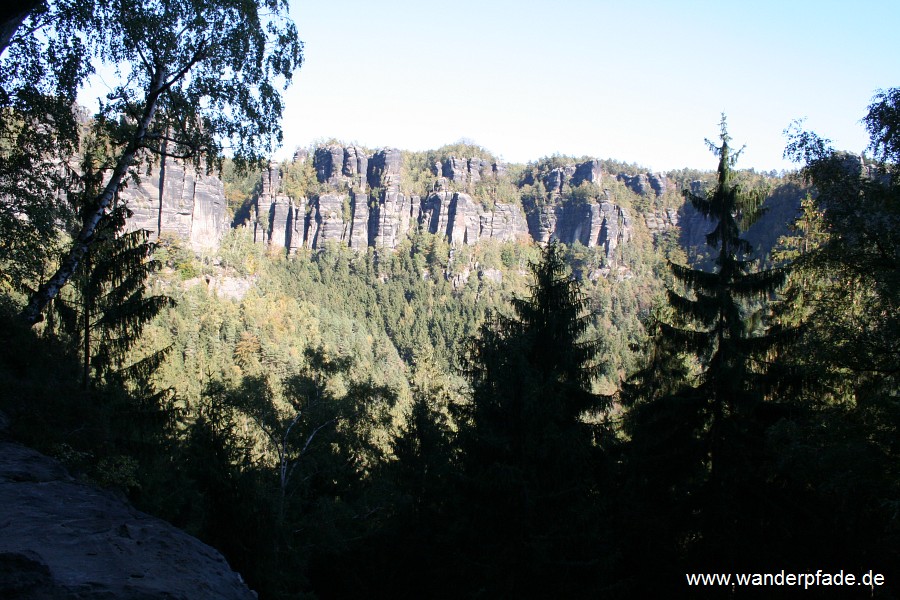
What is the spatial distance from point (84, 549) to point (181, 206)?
308 ft

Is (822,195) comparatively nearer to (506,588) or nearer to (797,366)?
(797,366)

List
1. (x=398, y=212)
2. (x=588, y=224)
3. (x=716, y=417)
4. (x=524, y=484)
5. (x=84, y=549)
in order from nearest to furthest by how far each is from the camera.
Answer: (x=84, y=549)
(x=524, y=484)
(x=716, y=417)
(x=398, y=212)
(x=588, y=224)

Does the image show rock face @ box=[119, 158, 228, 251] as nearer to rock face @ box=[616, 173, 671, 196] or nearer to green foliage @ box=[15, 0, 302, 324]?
green foliage @ box=[15, 0, 302, 324]

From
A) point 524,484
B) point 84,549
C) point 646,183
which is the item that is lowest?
point 524,484

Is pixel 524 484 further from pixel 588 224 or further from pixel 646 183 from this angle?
pixel 646 183

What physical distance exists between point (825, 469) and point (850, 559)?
3572mm

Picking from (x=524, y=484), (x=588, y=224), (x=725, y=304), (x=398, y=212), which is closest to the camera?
(x=524, y=484)

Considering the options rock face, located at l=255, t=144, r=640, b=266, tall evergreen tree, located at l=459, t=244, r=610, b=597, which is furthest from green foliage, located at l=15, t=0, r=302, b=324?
rock face, located at l=255, t=144, r=640, b=266

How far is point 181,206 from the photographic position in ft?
286

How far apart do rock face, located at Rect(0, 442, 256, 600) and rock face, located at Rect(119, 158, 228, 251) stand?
272ft

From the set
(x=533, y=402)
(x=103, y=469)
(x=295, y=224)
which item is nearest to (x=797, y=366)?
(x=533, y=402)

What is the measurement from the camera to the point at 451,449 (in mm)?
8789

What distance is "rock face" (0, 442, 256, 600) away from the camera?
3.11 meters

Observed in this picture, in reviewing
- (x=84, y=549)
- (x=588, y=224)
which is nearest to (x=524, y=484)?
(x=84, y=549)
